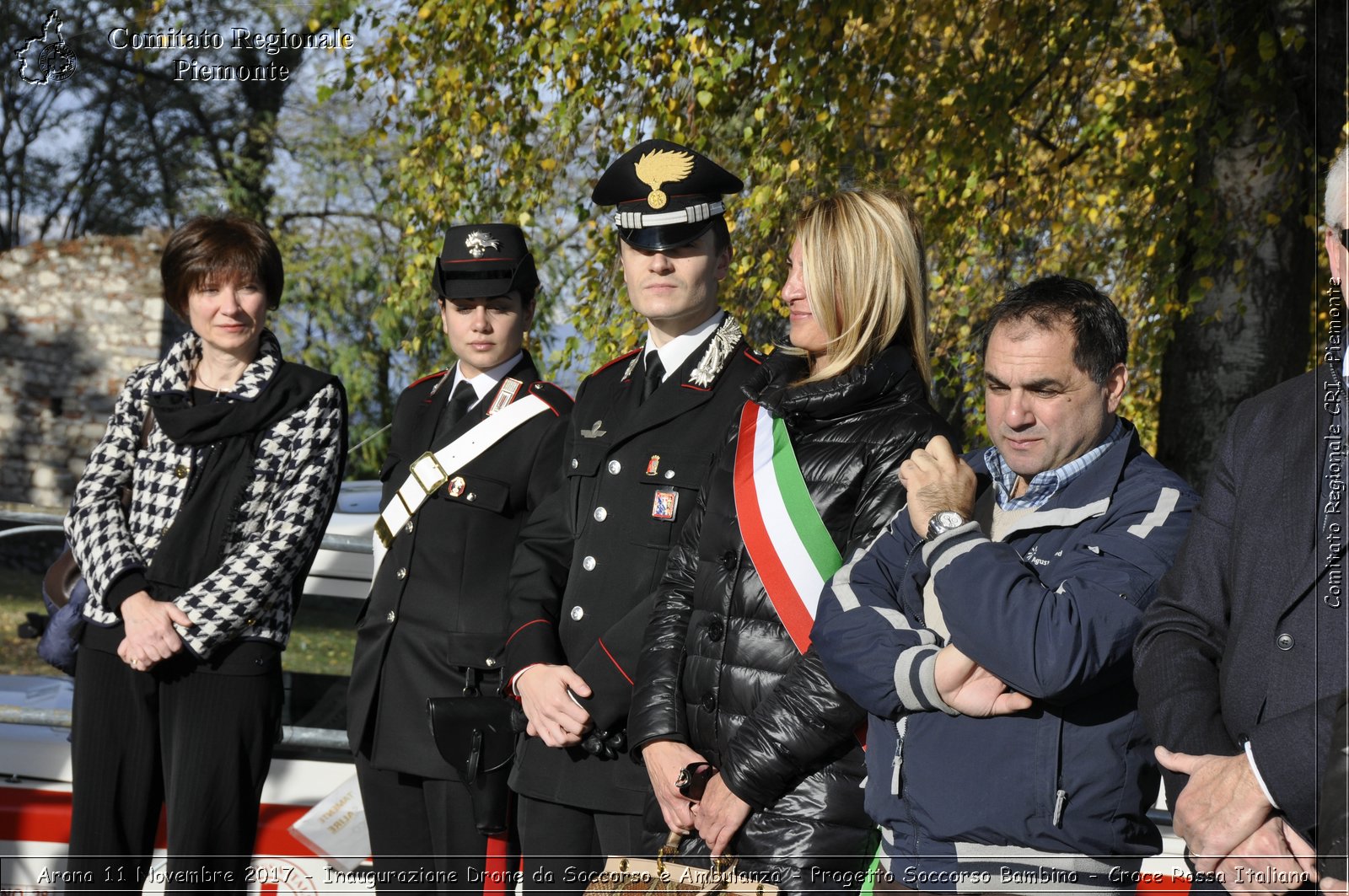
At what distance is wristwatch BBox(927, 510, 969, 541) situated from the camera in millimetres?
2461

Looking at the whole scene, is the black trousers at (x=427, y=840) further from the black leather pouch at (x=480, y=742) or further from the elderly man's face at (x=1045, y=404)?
the elderly man's face at (x=1045, y=404)

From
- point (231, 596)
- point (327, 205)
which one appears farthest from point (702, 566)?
point (327, 205)

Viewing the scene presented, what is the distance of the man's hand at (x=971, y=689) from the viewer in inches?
92.5

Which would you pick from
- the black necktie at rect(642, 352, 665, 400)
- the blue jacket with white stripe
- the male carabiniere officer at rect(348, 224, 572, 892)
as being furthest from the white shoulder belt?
the blue jacket with white stripe

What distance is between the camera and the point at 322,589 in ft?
15.7

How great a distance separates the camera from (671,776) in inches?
109

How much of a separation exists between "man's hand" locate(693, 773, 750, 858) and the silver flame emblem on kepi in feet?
5.65

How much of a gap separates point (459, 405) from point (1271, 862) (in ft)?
8.26

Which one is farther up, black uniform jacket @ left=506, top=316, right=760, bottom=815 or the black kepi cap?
the black kepi cap

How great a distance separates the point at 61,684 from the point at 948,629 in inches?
148

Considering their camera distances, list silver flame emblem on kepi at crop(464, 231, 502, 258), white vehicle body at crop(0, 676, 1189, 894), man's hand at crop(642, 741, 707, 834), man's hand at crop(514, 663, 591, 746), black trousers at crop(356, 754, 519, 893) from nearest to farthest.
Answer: man's hand at crop(642, 741, 707, 834) < man's hand at crop(514, 663, 591, 746) < black trousers at crop(356, 754, 519, 893) < silver flame emblem on kepi at crop(464, 231, 502, 258) < white vehicle body at crop(0, 676, 1189, 894)

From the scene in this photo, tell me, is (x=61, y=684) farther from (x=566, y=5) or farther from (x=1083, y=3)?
(x=1083, y=3)

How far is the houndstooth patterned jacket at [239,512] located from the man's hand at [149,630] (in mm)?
28

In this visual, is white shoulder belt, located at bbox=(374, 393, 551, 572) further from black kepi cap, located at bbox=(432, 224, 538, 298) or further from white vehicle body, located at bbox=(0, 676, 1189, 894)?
white vehicle body, located at bbox=(0, 676, 1189, 894)
